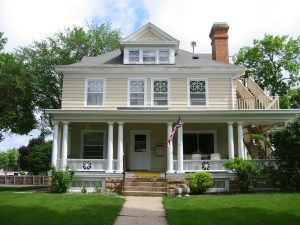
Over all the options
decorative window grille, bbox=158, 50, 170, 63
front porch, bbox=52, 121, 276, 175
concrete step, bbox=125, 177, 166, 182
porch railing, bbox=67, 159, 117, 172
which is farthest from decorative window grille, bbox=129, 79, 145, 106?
concrete step, bbox=125, 177, 166, 182

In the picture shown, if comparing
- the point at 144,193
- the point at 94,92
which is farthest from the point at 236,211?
the point at 94,92

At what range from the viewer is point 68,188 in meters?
18.6

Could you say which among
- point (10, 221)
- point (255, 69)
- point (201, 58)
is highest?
point (255, 69)

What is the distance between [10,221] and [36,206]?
8.97 ft

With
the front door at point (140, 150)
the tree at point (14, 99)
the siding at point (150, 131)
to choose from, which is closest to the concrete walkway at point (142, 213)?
the front door at point (140, 150)

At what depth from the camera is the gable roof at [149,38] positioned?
2311cm

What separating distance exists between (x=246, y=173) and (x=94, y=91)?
31.2 feet

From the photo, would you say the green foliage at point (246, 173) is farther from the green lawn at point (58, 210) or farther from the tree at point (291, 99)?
the tree at point (291, 99)

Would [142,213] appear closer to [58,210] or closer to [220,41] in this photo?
[58,210]

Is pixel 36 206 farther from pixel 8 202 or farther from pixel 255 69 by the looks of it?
pixel 255 69

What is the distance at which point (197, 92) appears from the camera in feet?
72.9

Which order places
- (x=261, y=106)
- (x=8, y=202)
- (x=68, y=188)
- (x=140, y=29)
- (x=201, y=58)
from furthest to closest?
(x=201, y=58), (x=140, y=29), (x=261, y=106), (x=68, y=188), (x=8, y=202)

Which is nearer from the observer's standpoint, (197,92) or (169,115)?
(169,115)

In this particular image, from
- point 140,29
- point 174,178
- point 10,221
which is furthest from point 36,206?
point 140,29
